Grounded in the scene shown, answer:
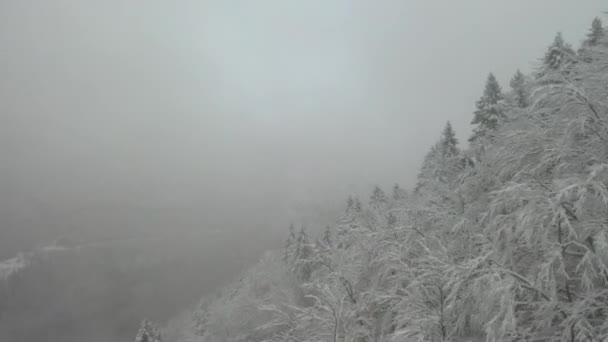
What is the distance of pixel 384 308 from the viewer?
8117mm

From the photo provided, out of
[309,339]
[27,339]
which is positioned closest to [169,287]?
[27,339]

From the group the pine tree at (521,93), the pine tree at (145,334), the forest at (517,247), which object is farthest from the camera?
the pine tree at (145,334)

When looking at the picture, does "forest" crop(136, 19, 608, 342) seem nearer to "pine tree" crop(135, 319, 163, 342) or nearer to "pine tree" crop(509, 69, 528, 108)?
"pine tree" crop(509, 69, 528, 108)

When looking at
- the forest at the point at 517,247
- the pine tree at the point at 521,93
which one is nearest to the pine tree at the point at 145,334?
the forest at the point at 517,247

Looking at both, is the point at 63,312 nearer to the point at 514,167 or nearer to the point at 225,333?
the point at 225,333

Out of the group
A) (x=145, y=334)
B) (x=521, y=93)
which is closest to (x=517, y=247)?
(x=521, y=93)

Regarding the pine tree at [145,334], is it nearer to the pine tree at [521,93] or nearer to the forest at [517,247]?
the forest at [517,247]

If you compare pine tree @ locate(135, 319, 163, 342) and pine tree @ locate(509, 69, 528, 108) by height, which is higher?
pine tree @ locate(509, 69, 528, 108)

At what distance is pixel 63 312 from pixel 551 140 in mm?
203028

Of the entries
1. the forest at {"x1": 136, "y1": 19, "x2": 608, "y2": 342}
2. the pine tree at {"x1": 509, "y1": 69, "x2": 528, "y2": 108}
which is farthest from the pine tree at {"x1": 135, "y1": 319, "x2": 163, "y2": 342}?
the pine tree at {"x1": 509, "y1": 69, "x2": 528, "y2": 108}

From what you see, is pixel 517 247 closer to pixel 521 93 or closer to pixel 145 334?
pixel 521 93

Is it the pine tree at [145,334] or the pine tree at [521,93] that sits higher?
the pine tree at [521,93]

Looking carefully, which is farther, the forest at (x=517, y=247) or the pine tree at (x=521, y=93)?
the pine tree at (x=521, y=93)

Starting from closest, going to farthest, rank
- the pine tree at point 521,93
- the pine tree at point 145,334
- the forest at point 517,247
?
the forest at point 517,247 → the pine tree at point 521,93 → the pine tree at point 145,334
